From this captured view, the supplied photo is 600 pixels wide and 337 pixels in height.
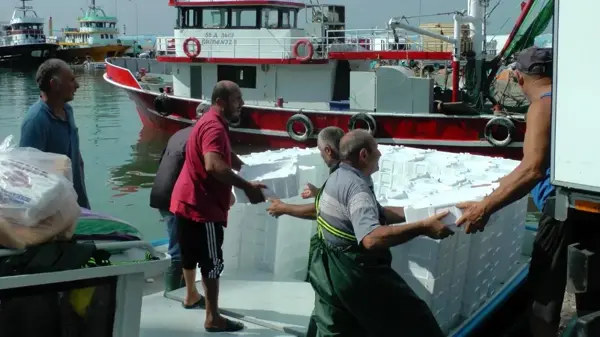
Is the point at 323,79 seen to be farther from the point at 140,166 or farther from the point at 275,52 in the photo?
the point at 140,166

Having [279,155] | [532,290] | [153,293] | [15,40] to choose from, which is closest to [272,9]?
[279,155]

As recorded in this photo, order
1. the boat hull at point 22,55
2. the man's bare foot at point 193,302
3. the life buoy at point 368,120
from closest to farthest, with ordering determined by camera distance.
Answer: the man's bare foot at point 193,302, the life buoy at point 368,120, the boat hull at point 22,55

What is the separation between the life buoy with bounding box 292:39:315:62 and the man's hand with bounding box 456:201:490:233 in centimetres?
1155

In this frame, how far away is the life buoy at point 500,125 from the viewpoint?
11.7 meters

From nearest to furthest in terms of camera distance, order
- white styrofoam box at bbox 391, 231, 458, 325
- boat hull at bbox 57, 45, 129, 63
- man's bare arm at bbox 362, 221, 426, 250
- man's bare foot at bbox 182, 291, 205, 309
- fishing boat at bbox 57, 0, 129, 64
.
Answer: man's bare arm at bbox 362, 221, 426, 250 < white styrofoam box at bbox 391, 231, 458, 325 < man's bare foot at bbox 182, 291, 205, 309 < boat hull at bbox 57, 45, 129, 63 < fishing boat at bbox 57, 0, 129, 64

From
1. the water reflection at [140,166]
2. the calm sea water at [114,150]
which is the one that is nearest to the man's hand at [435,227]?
the calm sea water at [114,150]

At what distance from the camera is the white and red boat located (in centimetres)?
1230

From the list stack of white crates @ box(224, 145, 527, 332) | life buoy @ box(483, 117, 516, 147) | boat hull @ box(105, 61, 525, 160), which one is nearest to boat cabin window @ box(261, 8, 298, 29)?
boat hull @ box(105, 61, 525, 160)

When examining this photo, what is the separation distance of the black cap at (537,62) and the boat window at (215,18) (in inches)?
520

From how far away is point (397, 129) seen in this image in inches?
496

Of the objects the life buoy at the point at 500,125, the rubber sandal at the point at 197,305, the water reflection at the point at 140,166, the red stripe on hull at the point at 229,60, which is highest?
the red stripe on hull at the point at 229,60

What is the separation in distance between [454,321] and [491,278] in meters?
0.60

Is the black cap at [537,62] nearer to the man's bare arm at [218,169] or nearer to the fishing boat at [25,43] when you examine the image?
the man's bare arm at [218,169]

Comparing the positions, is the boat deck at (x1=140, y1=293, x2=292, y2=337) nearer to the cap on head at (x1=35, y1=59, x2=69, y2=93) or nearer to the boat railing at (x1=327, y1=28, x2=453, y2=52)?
the cap on head at (x1=35, y1=59, x2=69, y2=93)
